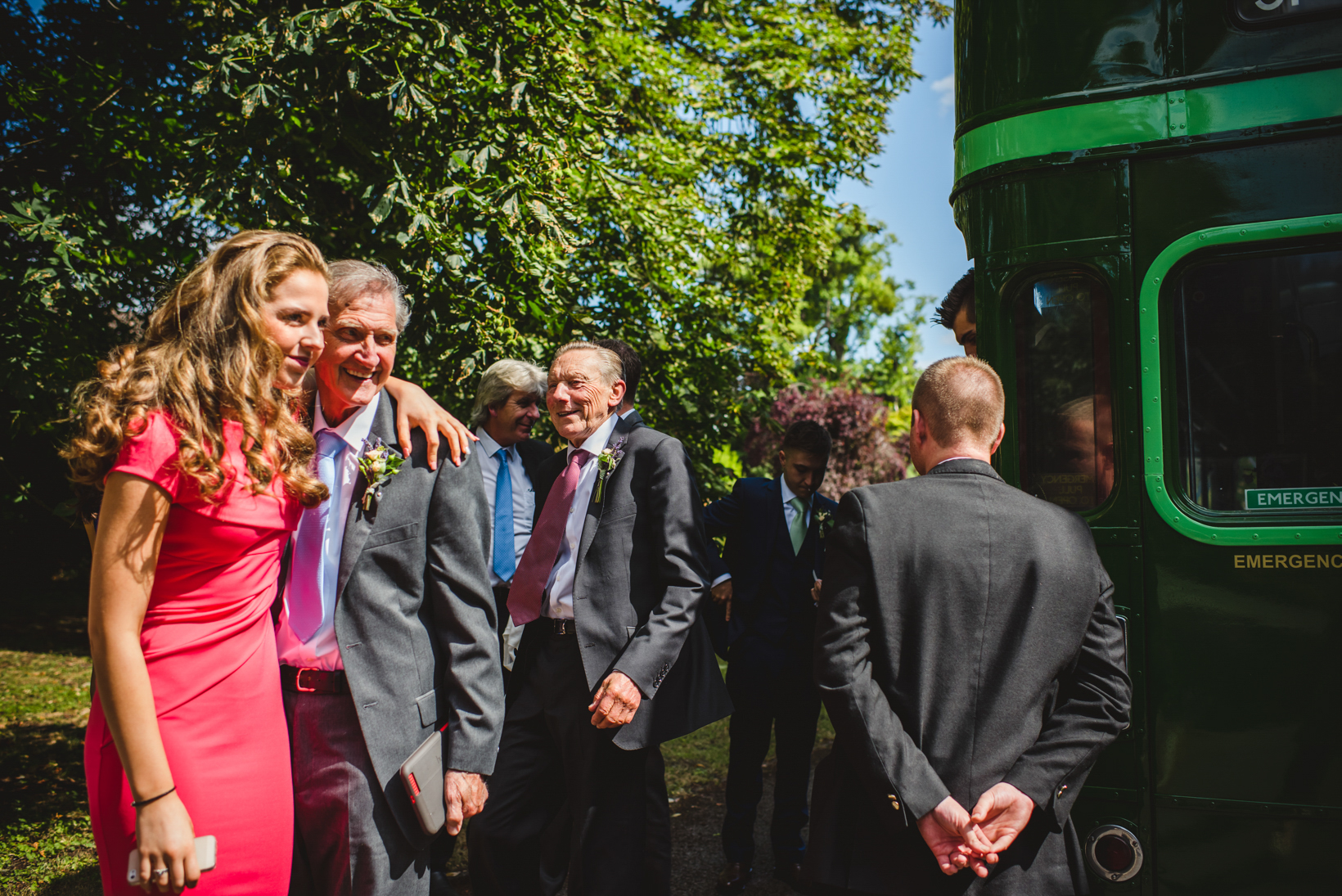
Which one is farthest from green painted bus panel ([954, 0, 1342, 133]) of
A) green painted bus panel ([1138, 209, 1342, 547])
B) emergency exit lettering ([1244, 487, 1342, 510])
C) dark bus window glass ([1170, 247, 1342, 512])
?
emergency exit lettering ([1244, 487, 1342, 510])

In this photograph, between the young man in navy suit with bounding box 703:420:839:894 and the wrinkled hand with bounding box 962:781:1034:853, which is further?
the young man in navy suit with bounding box 703:420:839:894

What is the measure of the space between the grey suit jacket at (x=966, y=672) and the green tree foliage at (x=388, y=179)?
317 centimetres

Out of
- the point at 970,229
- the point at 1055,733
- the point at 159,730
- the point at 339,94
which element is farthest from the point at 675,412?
the point at 159,730

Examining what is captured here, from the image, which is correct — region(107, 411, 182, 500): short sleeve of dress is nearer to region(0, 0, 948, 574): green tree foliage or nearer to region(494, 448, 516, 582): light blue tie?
region(494, 448, 516, 582): light blue tie

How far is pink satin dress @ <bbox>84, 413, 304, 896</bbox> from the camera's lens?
5.60 feet

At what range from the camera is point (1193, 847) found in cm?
251

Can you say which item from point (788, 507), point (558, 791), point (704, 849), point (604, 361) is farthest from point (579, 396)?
point (704, 849)

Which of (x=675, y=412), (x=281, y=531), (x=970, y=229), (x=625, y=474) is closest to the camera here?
(x=281, y=531)

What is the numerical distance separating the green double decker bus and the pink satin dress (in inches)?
92.5

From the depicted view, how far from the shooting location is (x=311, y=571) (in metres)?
2.15

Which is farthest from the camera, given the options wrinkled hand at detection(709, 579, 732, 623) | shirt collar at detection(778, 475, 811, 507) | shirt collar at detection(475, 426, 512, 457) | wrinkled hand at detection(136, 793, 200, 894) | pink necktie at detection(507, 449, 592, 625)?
shirt collar at detection(778, 475, 811, 507)

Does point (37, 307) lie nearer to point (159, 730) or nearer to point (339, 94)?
point (339, 94)

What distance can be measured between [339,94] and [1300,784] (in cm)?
560

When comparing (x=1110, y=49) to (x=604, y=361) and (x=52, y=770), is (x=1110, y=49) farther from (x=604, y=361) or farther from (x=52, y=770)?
(x=52, y=770)
